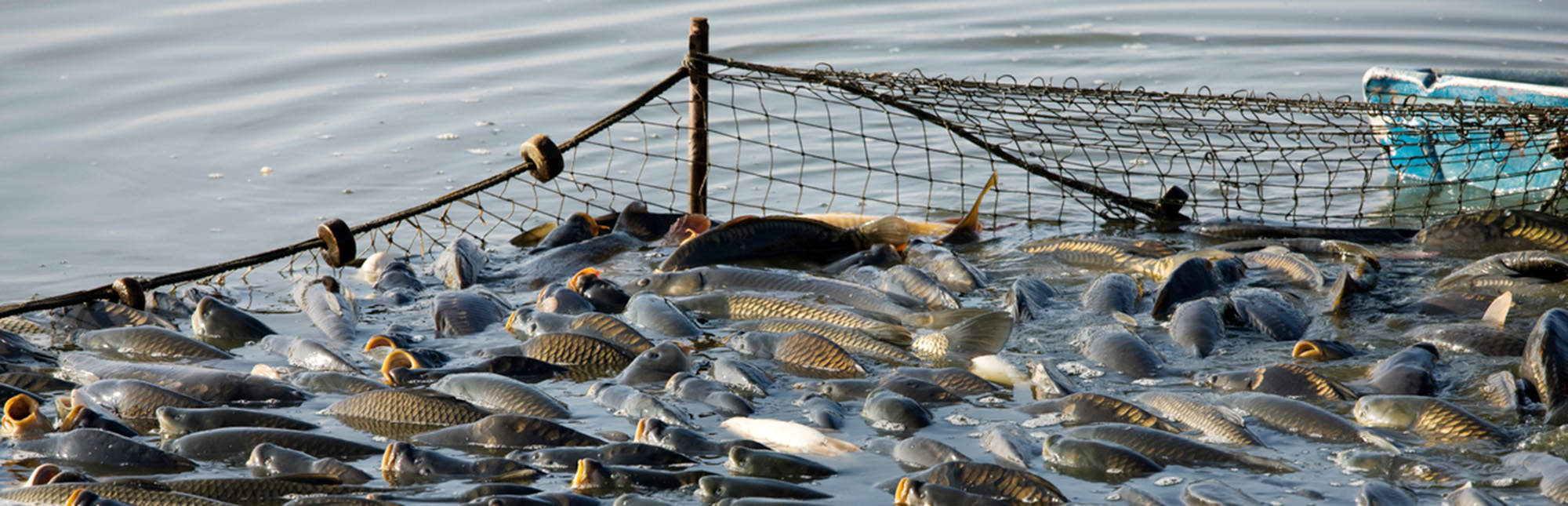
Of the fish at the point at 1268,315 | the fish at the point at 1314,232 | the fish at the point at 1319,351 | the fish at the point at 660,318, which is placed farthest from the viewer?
the fish at the point at 1314,232

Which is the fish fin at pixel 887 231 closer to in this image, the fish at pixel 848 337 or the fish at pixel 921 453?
the fish at pixel 848 337

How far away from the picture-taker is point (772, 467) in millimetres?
4176

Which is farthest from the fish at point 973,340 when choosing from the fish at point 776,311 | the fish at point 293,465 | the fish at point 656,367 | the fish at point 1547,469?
the fish at point 293,465

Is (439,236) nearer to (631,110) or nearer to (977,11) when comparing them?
(631,110)

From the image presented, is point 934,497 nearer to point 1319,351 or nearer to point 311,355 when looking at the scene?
point 1319,351

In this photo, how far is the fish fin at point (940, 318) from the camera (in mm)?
5770

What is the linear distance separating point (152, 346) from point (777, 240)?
313cm

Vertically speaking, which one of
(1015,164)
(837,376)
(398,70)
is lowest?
(837,376)

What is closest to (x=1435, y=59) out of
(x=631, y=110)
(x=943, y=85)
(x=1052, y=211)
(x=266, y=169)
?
(x=1052, y=211)

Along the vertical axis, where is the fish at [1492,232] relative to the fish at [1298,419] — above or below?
above

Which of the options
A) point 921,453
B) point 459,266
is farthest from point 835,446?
point 459,266

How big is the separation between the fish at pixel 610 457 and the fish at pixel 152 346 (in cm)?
213

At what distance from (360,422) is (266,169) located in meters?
6.14

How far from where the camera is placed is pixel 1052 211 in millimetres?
8984
